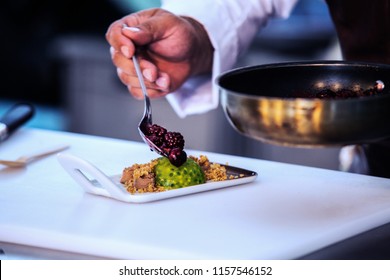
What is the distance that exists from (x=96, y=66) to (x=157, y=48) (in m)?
1.73

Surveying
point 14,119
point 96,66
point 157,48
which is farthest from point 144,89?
point 96,66

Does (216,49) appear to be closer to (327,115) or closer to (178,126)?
(327,115)

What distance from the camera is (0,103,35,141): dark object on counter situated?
1.54 m

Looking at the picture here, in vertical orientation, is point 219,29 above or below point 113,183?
above

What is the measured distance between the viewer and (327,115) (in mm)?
956

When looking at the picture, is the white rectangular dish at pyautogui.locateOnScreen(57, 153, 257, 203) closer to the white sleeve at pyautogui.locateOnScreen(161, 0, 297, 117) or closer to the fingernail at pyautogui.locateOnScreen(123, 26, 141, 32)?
the fingernail at pyautogui.locateOnScreen(123, 26, 141, 32)

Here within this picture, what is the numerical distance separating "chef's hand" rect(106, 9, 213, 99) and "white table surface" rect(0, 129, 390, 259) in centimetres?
23

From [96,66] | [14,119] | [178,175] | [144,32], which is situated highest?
[144,32]

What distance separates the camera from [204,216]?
114 cm

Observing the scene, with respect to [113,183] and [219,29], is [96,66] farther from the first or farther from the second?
[113,183]

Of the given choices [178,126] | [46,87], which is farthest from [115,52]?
[46,87]

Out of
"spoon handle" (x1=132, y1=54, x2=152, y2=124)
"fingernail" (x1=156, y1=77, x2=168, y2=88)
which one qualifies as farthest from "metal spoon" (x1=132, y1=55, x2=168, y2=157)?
"fingernail" (x1=156, y1=77, x2=168, y2=88)

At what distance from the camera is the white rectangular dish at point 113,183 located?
119 cm
